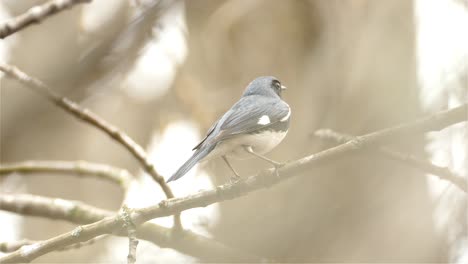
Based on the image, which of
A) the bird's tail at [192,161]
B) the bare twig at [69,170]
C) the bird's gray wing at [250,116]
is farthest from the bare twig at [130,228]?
the bare twig at [69,170]

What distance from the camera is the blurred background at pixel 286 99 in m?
3.86

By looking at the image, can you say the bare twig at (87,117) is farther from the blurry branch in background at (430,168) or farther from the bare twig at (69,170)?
the blurry branch in background at (430,168)

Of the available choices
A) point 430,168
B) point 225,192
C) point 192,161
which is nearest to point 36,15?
point 192,161

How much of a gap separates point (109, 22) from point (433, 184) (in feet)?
10.5

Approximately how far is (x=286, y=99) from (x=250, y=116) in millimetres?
1176

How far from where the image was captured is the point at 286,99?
15.3ft

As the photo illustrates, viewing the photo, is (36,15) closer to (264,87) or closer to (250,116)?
(250,116)

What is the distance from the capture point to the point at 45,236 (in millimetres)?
6016

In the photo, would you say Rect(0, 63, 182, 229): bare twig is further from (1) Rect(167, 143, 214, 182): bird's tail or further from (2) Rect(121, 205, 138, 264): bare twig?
(2) Rect(121, 205, 138, 264): bare twig

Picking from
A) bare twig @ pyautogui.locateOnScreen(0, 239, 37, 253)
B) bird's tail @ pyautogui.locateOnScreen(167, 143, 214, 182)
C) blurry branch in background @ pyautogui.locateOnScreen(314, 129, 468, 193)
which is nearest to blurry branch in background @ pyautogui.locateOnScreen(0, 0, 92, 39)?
bird's tail @ pyautogui.locateOnScreen(167, 143, 214, 182)

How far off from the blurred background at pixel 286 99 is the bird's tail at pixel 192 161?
72 cm

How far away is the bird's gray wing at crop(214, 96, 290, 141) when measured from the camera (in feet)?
11.1

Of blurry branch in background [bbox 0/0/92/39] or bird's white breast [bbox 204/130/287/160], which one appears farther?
bird's white breast [bbox 204/130/287/160]

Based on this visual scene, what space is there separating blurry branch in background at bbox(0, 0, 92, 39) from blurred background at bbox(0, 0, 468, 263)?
1.05m
